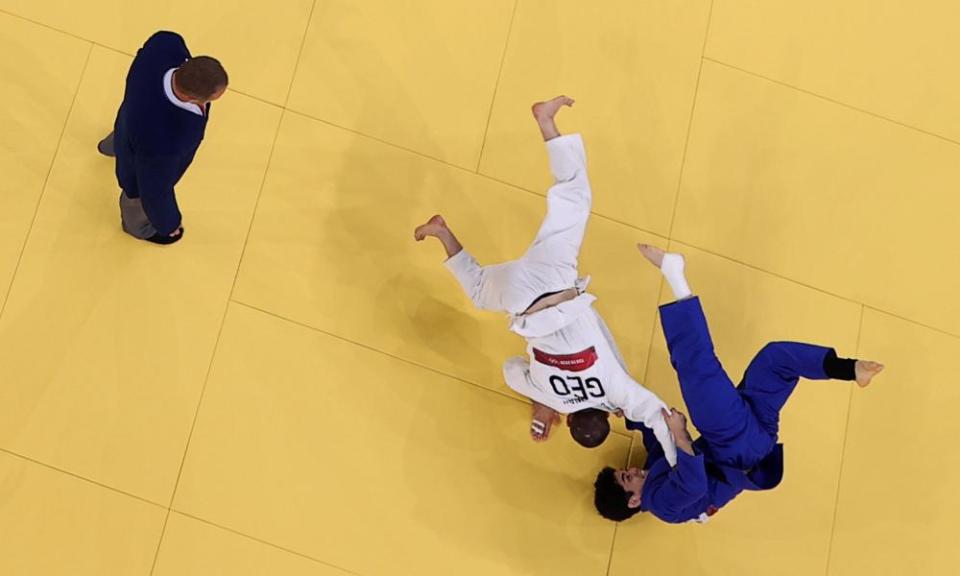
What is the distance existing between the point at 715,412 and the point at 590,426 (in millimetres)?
359

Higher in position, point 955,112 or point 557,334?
point 955,112

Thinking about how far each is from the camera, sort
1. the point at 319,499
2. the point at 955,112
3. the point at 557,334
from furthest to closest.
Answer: the point at 955,112 < the point at 319,499 < the point at 557,334

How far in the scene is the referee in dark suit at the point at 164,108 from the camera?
2.02 meters

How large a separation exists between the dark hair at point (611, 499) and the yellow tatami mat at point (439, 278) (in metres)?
0.07

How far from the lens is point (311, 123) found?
286cm

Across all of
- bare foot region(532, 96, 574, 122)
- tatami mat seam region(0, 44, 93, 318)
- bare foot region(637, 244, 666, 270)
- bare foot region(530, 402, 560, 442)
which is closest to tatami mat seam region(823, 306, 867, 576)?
bare foot region(637, 244, 666, 270)

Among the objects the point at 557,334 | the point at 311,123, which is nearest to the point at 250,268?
the point at 311,123

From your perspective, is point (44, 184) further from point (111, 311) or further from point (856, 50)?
point (856, 50)

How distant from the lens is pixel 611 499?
273 cm

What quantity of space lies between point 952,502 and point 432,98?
7.19 feet

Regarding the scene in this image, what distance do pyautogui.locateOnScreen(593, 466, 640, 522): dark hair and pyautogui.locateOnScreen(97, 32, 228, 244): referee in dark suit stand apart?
5.09 ft

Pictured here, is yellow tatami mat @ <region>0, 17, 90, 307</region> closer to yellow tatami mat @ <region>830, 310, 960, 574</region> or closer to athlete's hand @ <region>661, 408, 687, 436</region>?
athlete's hand @ <region>661, 408, 687, 436</region>

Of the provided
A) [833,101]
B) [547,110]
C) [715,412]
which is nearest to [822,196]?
[833,101]

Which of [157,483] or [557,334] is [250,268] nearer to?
[157,483]
